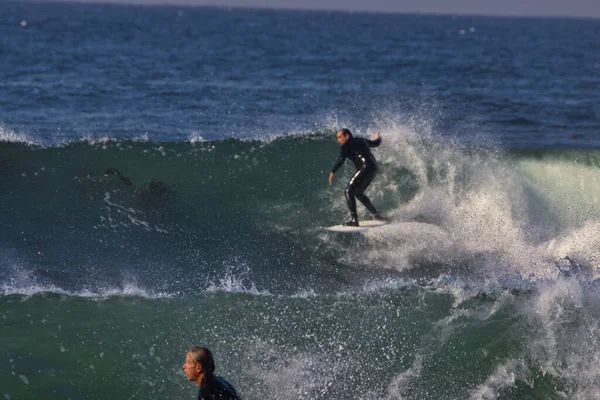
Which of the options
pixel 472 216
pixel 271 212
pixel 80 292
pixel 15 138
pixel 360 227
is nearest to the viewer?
pixel 80 292

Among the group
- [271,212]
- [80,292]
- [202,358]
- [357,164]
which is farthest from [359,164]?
[202,358]

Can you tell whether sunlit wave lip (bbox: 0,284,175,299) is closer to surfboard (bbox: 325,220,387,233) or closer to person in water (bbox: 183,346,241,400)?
surfboard (bbox: 325,220,387,233)

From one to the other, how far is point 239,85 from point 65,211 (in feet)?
56.5

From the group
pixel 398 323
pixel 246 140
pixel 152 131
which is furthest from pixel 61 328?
pixel 152 131

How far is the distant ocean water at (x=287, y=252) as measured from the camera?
866 cm

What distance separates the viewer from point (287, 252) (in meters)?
13.1

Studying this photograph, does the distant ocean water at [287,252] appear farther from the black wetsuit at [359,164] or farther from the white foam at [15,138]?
the black wetsuit at [359,164]

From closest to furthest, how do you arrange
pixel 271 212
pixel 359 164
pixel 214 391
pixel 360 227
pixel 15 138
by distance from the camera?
1. pixel 214 391
2. pixel 360 227
3. pixel 359 164
4. pixel 271 212
5. pixel 15 138

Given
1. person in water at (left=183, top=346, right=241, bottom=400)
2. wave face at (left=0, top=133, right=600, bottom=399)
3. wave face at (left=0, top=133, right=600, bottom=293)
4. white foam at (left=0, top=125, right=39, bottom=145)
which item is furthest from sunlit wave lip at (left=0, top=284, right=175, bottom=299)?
white foam at (left=0, top=125, right=39, bottom=145)

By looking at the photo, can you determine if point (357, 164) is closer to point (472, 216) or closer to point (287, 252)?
point (287, 252)

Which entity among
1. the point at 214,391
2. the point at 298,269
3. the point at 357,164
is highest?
the point at 214,391

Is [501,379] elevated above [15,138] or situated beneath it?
situated beneath

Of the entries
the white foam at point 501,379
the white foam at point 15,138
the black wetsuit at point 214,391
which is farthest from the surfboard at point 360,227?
the black wetsuit at point 214,391

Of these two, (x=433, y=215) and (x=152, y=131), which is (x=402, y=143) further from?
(x=152, y=131)
